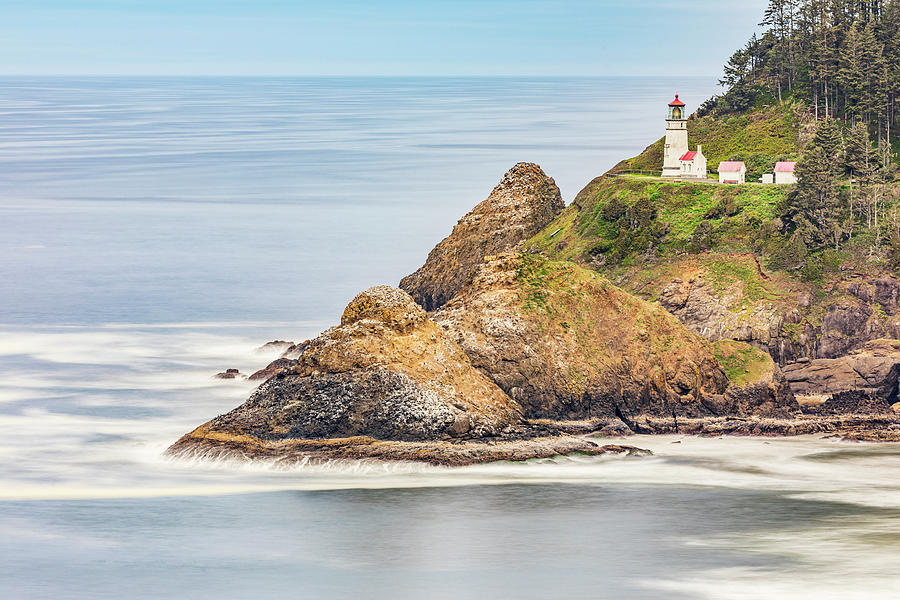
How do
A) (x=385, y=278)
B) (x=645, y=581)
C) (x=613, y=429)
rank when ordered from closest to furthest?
1. (x=645, y=581)
2. (x=613, y=429)
3. (x=385, y=278)

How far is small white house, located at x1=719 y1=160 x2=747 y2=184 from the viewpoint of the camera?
101 m

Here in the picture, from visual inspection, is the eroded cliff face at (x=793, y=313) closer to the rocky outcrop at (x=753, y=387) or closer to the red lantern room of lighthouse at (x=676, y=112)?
the rocky outcrop at (x=753, y=387)

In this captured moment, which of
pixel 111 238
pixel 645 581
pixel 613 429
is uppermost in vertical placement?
pixel 111 238

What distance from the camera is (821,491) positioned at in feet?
210

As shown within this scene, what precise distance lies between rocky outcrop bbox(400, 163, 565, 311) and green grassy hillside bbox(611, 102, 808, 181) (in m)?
10.4

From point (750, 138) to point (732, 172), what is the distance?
1100 centimetres

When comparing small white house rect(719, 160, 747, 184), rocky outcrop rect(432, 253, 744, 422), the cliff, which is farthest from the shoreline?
small white house rect(719, 160, 747, 184)

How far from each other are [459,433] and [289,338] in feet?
110

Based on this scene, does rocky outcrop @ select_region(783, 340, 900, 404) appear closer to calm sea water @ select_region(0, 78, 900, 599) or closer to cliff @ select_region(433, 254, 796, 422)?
cliff @ select_region(433, 254, 796, 422)

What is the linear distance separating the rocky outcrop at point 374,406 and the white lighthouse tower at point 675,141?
40.9 meters

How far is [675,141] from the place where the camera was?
106125mm

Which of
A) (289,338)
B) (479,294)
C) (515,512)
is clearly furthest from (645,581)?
(289,338)

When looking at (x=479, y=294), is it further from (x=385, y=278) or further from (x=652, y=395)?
(x=385, y=278)

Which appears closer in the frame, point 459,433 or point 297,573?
point 297,573
